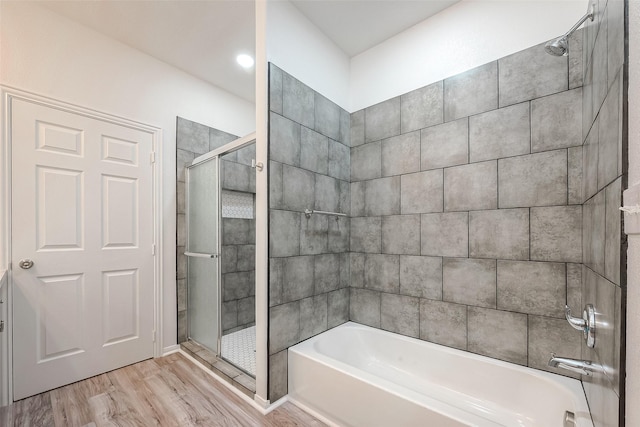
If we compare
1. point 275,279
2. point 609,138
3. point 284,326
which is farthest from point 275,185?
point 609,138

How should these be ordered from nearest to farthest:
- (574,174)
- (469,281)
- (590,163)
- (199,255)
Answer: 1. (590,163)
2. (574,174)
3. (469,281)
4. (199,255)

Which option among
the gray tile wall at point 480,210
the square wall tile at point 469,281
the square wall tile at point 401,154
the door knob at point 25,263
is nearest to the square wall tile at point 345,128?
the gray tile wall at point 480,210

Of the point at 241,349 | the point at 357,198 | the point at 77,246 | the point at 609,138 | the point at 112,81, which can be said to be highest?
the point at 112,81

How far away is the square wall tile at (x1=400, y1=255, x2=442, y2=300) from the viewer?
1912mm

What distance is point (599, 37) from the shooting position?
103 centimetres

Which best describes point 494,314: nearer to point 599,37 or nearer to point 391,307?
point 391,307

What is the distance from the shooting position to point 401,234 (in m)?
2.09

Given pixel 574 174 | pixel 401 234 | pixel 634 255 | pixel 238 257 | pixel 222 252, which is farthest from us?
pixel 238 257

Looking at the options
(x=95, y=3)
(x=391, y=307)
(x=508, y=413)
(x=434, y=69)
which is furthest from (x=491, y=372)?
(x=95, y=3)

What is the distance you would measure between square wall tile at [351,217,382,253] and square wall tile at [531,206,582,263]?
100 cm

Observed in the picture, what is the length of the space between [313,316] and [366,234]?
0.80 m

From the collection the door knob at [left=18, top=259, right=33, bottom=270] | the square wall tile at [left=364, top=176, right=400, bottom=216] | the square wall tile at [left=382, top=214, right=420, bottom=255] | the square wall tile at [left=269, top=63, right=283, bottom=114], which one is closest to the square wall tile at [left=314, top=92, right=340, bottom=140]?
the square wall tile at [left=269, top=63, right=283, bottom=114]

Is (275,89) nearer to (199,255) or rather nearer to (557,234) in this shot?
(199,255)

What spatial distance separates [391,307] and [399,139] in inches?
52.4
